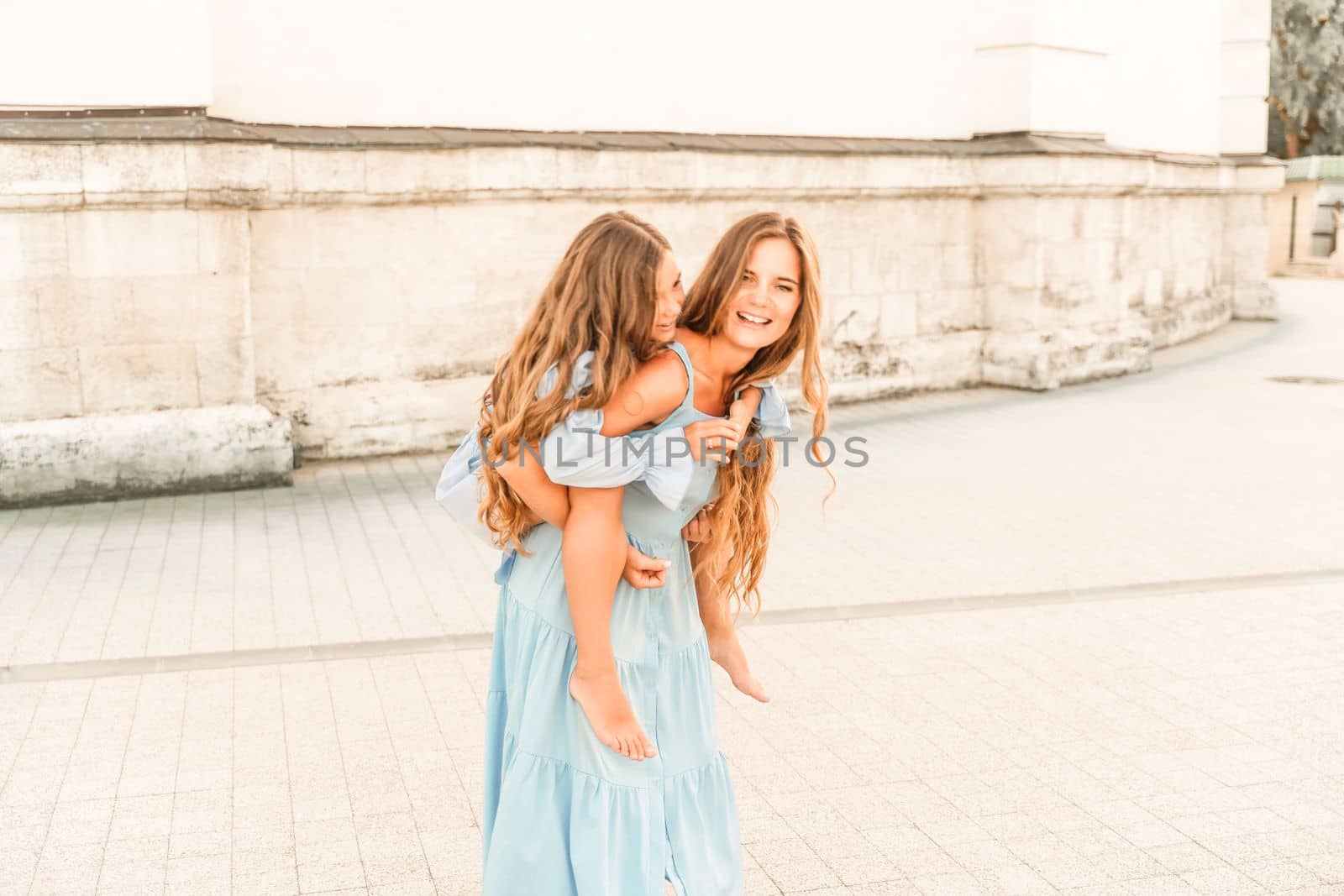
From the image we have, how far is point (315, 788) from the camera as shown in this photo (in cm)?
427

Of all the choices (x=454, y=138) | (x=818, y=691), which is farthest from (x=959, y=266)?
(x=818, y=691)

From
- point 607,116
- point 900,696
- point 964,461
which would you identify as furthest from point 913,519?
point 607,116

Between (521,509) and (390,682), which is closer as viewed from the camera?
(521,509)

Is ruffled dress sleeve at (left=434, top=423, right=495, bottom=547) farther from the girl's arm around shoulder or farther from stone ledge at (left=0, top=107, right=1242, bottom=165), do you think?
stone ledge at (left=0, top=107, right=1242, bottom=165)

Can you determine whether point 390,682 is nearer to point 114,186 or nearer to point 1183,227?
point 114,186

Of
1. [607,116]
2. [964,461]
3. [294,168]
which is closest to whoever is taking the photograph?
[294,168]

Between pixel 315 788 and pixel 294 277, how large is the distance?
5.30 m

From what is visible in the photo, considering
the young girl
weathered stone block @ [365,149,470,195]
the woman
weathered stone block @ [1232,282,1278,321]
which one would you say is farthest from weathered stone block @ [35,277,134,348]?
weathered stone block @ [1232,282,1278,321]

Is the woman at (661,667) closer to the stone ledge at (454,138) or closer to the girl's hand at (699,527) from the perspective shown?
the girl's hand at (699,527)

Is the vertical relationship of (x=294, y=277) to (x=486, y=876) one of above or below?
above

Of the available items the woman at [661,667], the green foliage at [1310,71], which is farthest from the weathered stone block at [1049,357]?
the green foliage at [1310,71]

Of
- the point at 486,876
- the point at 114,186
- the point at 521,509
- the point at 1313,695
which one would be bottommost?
the point at 1313,695

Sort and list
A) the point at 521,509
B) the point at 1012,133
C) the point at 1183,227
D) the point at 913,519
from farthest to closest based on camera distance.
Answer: the point at 1183,227 < the point at 1012,133 < the point at 913,519 < the point at 521,509

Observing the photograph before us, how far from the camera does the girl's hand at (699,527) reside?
3.05m
